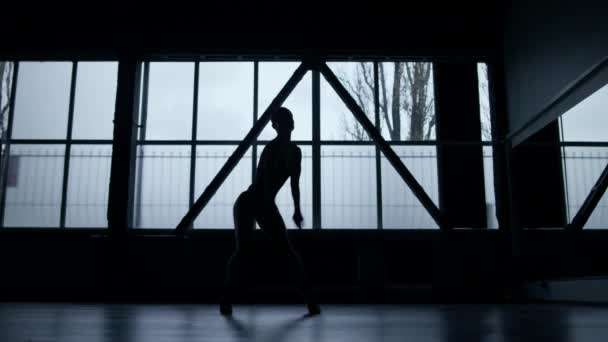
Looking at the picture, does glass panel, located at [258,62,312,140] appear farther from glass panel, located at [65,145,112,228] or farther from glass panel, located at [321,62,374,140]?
glass panel, located at [65,145,112,228]

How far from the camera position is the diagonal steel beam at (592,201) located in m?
5.93

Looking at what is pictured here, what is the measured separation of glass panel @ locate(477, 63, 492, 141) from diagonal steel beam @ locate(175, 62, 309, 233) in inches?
102

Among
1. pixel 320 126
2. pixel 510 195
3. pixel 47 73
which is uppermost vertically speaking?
pixel 47 73

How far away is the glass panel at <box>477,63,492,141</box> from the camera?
717 cm

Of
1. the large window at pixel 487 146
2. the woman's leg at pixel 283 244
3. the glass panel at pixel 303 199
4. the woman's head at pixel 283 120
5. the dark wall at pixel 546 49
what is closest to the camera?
the woman's leg at pixel 283 244

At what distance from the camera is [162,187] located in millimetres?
6902

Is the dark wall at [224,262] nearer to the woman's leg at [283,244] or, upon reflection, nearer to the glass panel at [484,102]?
the glass panel at [484,102]

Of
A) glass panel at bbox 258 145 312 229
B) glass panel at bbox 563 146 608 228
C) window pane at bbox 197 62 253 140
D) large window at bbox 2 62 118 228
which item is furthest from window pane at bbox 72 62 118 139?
glass panel at bbox 563 146 608 228

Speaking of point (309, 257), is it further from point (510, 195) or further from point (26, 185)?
point (26, 185)

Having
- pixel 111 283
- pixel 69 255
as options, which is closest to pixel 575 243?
pixel 111 283

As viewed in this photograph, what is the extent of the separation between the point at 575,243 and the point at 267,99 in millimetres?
4576

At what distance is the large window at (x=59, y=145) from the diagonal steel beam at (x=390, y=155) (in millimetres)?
3284

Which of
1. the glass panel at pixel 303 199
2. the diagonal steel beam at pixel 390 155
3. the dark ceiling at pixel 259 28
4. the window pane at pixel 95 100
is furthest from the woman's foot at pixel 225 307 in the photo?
the window pane at pixel 95 100

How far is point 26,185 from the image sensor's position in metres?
6.91
